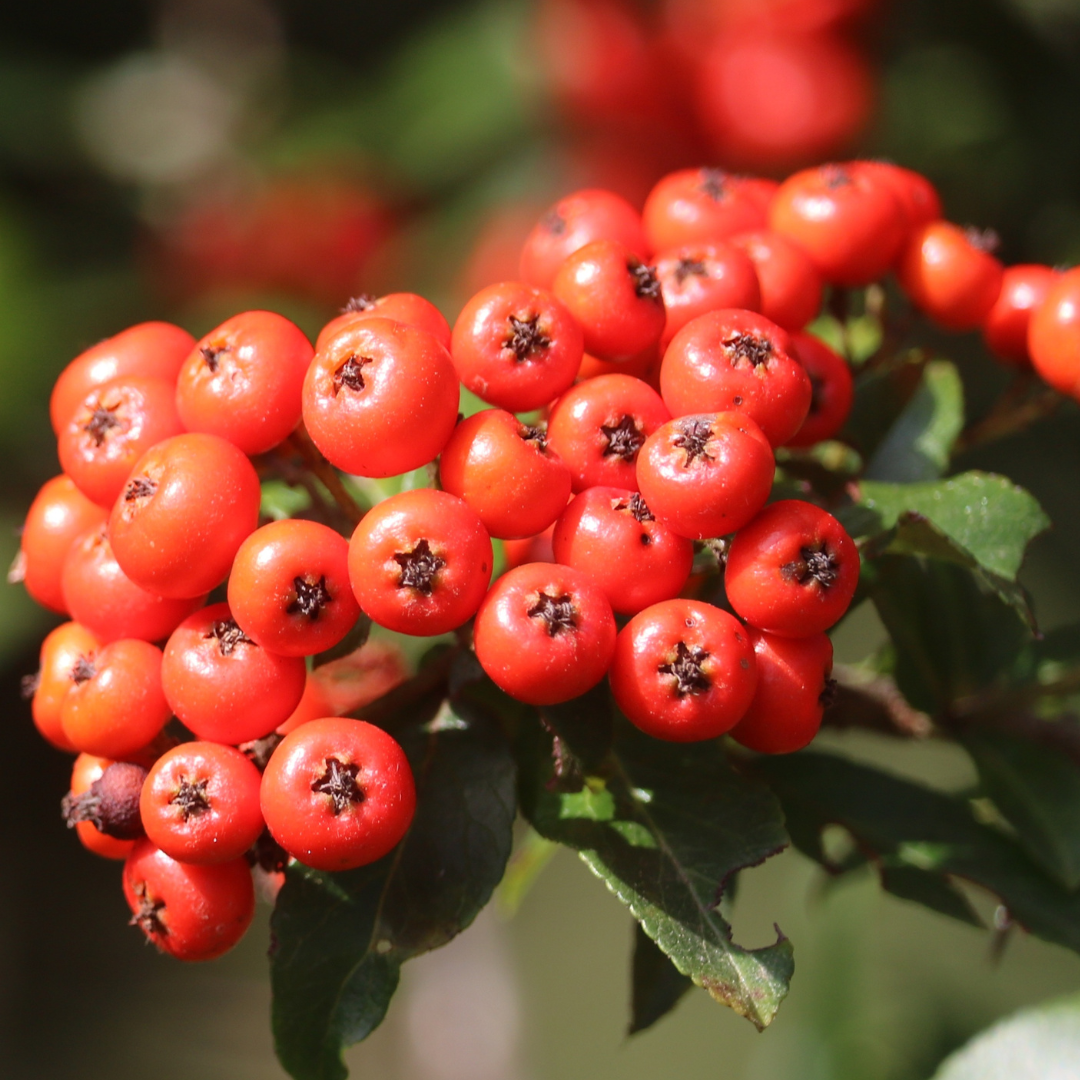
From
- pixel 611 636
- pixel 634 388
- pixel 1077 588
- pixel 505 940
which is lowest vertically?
pixel 505 940

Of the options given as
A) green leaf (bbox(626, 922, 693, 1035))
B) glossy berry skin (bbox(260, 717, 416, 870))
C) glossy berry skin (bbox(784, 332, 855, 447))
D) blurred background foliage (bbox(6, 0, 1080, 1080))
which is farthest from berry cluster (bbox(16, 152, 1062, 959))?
blurred background foliage (bbox(6, 0, 1080, 1080))

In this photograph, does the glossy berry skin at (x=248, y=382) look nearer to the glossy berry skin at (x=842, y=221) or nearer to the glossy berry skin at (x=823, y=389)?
the glossy berry skin at (x=823, y=389)

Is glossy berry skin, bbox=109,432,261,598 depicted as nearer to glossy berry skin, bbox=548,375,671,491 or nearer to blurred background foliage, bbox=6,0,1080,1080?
glossy berry skin, bbox=548,375,671,491

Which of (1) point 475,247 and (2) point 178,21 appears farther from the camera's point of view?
(2) point 178,21

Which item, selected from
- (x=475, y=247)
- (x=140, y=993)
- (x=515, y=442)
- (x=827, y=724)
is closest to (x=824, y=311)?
(x=827, y=724)

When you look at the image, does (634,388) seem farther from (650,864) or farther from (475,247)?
(475,247)

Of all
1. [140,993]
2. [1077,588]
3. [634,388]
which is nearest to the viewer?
[634,388]
